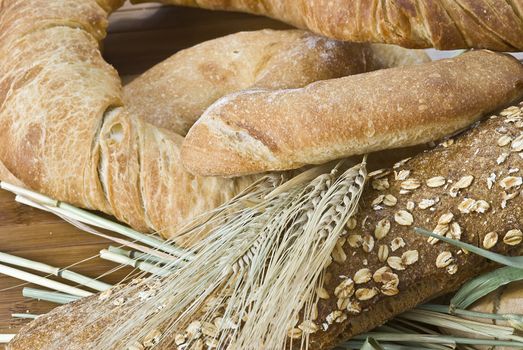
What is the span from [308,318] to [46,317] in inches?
17.7

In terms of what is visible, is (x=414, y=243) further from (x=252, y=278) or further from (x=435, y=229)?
(x=252, y=278)

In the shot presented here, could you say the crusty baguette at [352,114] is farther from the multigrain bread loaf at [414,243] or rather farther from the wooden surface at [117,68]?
the wooden surface at [117,68]

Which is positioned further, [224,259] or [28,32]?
[28,32]

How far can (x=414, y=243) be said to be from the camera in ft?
3.87

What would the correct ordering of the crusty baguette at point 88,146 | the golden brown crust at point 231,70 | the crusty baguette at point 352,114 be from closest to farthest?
1. the crusty baguette at point 352,114
2. the crusty baguette at point 88,146
3. the golden brown crust at point 231,70

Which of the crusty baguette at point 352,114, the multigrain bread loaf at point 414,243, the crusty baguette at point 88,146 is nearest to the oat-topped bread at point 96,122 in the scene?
the crusty baguette at point 88,146

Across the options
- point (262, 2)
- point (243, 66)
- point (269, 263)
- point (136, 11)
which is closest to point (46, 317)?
point (269, 263)

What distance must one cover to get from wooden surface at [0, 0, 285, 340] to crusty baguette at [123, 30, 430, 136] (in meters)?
0.27

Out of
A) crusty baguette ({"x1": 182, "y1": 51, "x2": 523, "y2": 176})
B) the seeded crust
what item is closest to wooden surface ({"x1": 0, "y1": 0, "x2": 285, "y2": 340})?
crusty baguette ({"x1": 182, "y1": 51, "x2": 523, "y2": 176})

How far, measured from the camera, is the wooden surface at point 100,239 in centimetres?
142

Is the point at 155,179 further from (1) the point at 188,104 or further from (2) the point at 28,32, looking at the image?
(2) the point at 28,32

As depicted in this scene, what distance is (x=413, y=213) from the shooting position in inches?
46.9

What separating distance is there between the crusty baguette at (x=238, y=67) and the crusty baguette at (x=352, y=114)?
23 cm

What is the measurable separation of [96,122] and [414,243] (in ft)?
2.04
